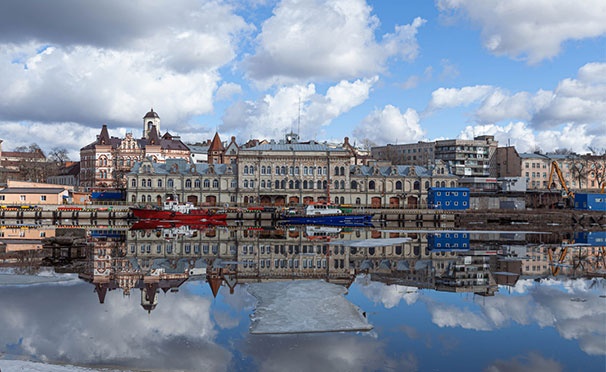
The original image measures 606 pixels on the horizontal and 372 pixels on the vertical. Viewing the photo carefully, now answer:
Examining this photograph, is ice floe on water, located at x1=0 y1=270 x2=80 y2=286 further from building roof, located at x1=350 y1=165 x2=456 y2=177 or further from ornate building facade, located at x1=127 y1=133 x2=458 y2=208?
building roof, located at x1=350 y1=165 x2=456 y2=177

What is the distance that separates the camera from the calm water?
1550 centimetres

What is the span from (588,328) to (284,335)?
10.7 metres

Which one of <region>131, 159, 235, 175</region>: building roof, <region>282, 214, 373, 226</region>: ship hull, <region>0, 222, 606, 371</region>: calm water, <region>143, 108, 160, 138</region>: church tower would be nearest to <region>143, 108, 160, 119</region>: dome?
<region>143, 108, 160, 138</region>: church tower

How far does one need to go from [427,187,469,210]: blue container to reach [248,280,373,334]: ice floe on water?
68318 mm

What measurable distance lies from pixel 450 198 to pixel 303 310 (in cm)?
7469

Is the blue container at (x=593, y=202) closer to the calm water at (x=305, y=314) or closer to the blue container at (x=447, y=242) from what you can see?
the blue container at (x=447, y=242)

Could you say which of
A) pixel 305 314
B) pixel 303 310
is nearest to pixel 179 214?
pixel 303 310

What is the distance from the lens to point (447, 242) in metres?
48.0

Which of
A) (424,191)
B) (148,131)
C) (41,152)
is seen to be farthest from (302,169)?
(41,152)

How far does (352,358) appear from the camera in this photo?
50.2ft

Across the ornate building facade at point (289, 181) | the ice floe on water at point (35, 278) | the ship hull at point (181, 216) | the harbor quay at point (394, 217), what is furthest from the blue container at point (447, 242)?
the ornate building facade at point (289, 181)

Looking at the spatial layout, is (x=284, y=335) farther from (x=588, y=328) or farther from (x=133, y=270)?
(x=133, y=270)

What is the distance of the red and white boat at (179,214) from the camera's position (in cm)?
7267

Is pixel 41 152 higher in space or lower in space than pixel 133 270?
higher
